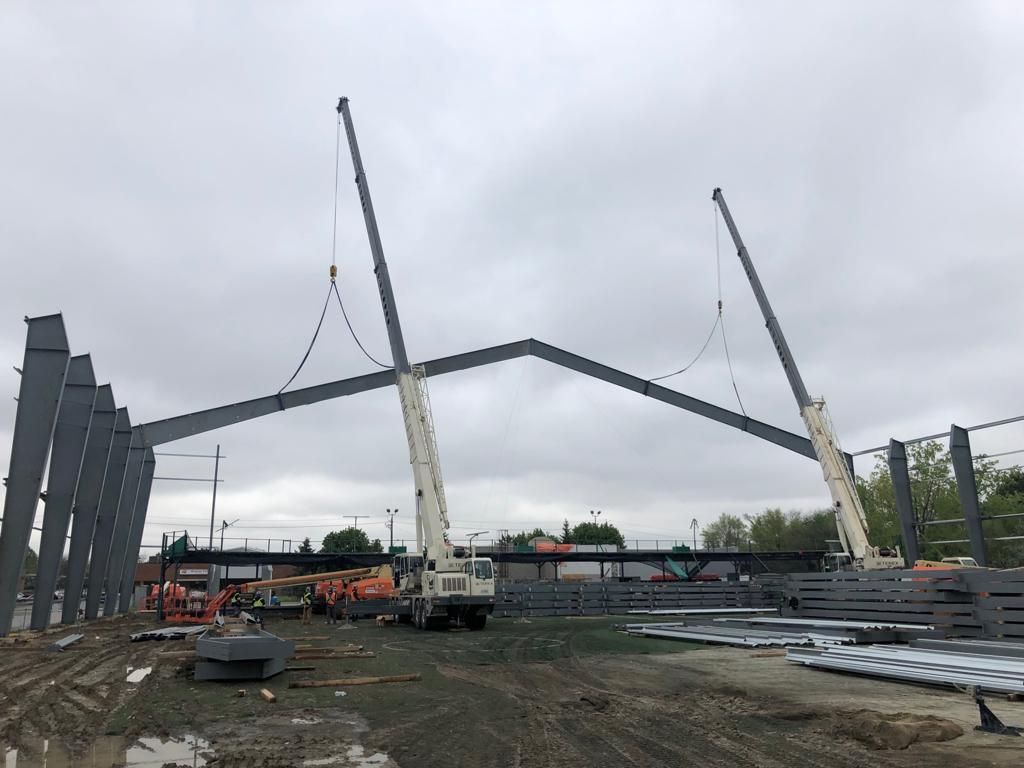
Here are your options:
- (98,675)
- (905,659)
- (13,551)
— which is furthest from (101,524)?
(905,659)

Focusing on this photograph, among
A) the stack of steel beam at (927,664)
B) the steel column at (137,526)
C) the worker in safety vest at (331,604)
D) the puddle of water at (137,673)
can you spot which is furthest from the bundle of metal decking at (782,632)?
the steel column at (137,526)

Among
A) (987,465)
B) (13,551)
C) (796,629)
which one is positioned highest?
(987,465)

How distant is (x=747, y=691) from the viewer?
10.9 metres

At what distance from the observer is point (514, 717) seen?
928 cm

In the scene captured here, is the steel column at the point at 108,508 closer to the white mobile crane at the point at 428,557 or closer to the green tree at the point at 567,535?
the white mobile crane at the point at 428,557

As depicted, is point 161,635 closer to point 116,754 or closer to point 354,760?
point 116,754

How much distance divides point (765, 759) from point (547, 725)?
2.75m

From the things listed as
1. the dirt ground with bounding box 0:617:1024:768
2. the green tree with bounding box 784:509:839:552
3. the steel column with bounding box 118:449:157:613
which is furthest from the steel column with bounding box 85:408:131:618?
the green tree with bounding box 784:509:839:552

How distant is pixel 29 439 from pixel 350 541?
9834 cm

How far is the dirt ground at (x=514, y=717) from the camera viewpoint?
7215 millimetres

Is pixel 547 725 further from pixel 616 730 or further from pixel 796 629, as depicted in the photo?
pixel 796 629

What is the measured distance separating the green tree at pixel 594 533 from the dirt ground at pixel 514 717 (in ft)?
346

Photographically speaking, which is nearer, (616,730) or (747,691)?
(616,730)

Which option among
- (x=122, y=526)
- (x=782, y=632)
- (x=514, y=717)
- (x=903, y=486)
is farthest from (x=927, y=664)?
(x=122, y=526)
